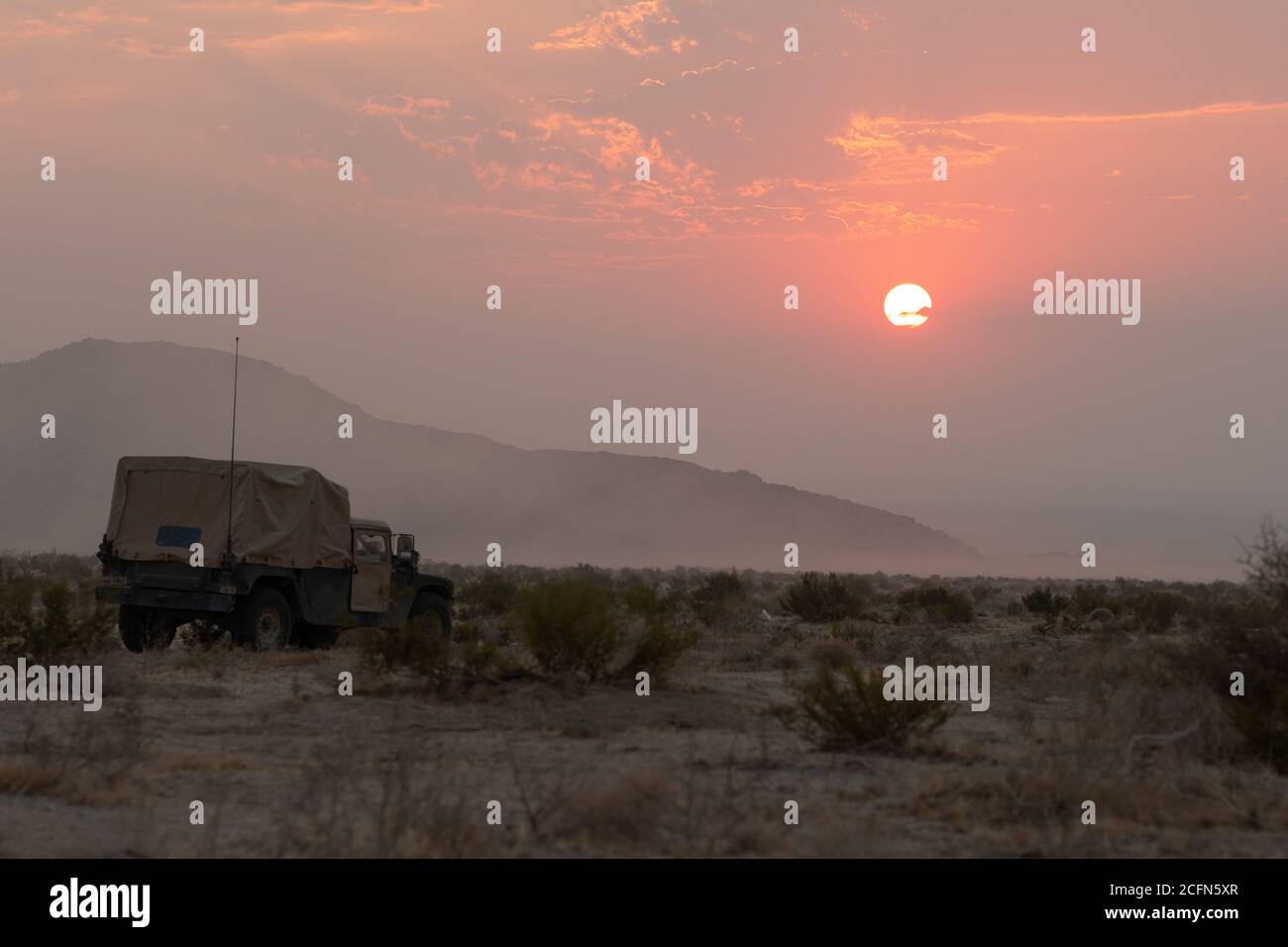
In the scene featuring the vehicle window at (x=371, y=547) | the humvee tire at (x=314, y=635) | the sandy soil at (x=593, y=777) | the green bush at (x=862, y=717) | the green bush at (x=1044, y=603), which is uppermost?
the vehicle window at (x=371, y=547)

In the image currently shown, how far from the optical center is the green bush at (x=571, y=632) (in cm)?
1694

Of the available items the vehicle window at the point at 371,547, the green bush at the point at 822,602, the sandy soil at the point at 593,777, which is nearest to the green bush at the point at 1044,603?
the green bush at the point at 822,602

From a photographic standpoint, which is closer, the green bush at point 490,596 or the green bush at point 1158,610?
the green bush at point 1158,610

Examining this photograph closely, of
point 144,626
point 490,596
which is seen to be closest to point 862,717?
point 144,626

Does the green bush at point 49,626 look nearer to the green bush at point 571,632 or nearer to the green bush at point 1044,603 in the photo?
the green bush at point 571,632

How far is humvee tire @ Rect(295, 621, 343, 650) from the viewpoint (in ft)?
74.8

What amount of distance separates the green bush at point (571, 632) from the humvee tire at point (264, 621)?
5.51m

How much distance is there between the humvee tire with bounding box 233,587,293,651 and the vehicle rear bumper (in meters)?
0.27
